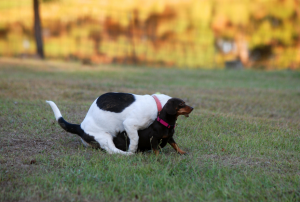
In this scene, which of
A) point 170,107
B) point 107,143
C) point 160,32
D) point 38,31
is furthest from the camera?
point 160,32

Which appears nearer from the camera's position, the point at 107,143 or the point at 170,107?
the point at 170,107

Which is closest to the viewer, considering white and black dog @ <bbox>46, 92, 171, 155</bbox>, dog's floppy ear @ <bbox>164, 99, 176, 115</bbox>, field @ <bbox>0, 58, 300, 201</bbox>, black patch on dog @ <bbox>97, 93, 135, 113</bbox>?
field @ <bbox>0, 58, 300, 201</bbox>

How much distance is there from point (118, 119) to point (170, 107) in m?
0.66

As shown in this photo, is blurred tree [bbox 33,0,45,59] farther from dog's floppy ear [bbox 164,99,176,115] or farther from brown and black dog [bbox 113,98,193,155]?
dog's floppy ear [bbox 164,99,176,115]

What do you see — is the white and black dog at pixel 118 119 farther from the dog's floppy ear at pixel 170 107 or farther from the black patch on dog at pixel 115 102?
the dog's floppy ear at pixel 170 107

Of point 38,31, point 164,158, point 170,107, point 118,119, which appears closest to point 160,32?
point 38,31

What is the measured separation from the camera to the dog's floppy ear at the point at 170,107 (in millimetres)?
3789

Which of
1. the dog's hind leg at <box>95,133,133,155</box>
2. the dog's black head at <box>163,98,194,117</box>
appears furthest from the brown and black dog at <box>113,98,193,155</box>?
the dog's hind leg at <box>95,133,133,155</box>

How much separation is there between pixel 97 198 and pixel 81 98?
4859 millimetres

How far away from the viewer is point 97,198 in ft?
9.49

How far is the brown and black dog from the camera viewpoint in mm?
3838

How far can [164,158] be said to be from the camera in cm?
385

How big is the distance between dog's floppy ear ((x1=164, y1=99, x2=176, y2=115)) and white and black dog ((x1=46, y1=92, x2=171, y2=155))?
16 centimetres

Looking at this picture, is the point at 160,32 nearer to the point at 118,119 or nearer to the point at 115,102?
the point at 115,102
